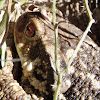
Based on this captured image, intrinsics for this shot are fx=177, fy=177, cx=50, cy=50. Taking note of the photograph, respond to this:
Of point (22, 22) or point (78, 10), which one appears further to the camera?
point (78, 10)

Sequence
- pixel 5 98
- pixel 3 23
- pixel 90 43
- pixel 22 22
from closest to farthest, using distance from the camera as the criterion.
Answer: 1. pixel 3 23
2. pixel 5 98
3. pixel 22 22
4. pixel 90 43

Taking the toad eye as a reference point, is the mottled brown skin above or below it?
below

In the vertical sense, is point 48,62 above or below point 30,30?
below

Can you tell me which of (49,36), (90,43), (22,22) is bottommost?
(90,43)

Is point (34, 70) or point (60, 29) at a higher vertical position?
point (60, 29)

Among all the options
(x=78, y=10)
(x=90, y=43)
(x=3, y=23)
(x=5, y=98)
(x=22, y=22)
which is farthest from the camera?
(x=78, y=10)

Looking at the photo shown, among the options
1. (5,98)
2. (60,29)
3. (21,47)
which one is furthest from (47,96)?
(60,29)

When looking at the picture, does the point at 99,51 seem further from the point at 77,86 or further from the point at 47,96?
the point at 47,96

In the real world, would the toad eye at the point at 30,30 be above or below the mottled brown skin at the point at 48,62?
above
